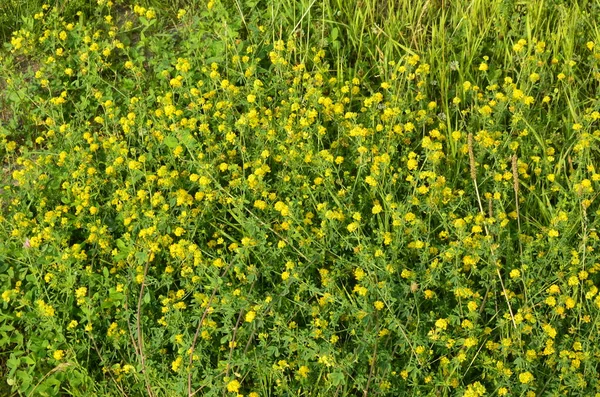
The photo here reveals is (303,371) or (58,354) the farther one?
(58,354)

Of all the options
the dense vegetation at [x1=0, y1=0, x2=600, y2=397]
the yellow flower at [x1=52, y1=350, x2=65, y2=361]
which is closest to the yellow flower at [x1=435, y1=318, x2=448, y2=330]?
the dense vegetation at [x1=0, y1=0, x2=600, y2=397]

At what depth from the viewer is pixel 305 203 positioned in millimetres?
2807

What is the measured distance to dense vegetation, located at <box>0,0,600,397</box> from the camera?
238 centimetres

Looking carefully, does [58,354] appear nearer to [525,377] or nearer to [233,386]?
[233,386]

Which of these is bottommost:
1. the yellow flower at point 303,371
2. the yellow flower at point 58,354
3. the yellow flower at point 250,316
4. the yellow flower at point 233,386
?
the yellow flower at point 303,371

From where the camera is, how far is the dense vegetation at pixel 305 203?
2385 millimetres

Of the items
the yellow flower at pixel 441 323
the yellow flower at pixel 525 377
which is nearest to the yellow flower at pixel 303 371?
the yellow flower at pixel 441 323

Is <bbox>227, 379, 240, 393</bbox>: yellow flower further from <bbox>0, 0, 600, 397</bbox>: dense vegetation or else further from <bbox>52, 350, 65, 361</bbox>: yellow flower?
<bbox>52, 350, 65, 361</bbox>: yellow flower

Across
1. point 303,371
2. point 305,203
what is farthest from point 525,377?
point 305,203

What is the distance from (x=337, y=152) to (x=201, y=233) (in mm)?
702

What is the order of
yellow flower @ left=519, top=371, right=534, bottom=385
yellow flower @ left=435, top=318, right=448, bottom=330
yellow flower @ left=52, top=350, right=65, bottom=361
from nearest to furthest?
yellow flower @ left=519, top=371, right=534, bottom=385, yellow flower @ left=435, top=318, right=448, bottom=330, yellow flower @ left=52, top=350, right=65, bottom=361

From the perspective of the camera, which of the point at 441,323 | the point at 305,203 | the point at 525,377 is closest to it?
the point at 525,377

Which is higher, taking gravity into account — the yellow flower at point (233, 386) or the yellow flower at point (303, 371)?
the yellow flower at point (233, 386)

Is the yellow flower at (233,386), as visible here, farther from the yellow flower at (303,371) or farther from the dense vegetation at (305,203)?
the yellow flower at (303,371)
